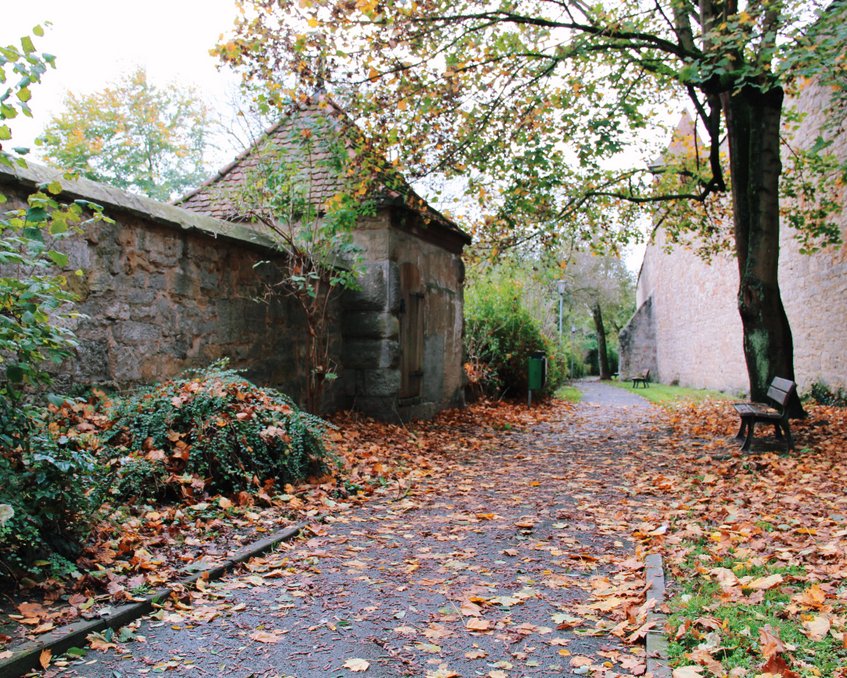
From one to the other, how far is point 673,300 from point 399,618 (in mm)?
24195

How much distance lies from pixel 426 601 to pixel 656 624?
1147 mm

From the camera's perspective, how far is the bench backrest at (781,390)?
23.7 ft

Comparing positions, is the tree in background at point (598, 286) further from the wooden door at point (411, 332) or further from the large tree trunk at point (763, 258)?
the large tree trunk at point (763, 258)

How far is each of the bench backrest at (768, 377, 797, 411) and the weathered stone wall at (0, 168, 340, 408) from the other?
5.83 meters

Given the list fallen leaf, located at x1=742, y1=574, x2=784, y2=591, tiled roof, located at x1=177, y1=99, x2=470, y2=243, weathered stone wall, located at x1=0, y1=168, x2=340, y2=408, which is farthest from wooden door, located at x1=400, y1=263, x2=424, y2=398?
fallen leaf, located at x1=742, y1=574, x2=784, y2=591

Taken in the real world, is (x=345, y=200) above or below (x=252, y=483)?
above

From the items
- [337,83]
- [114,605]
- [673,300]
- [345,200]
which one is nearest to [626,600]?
[114,605]

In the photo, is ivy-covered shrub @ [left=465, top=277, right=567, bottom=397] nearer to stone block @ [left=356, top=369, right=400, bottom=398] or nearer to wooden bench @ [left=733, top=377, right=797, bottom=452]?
stone block @ [left=356, top=369, right=400, bottom=398]

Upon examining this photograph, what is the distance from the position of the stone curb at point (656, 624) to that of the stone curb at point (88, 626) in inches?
89.8

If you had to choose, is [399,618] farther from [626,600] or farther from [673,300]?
[673,300]

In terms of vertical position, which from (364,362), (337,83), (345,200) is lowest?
(364,362)

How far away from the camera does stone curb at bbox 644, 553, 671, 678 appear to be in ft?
8.37

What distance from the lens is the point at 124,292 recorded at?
580 cm

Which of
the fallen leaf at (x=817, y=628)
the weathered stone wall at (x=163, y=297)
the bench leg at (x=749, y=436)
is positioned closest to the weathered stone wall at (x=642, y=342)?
the bench leg at (x=749, y=436)
